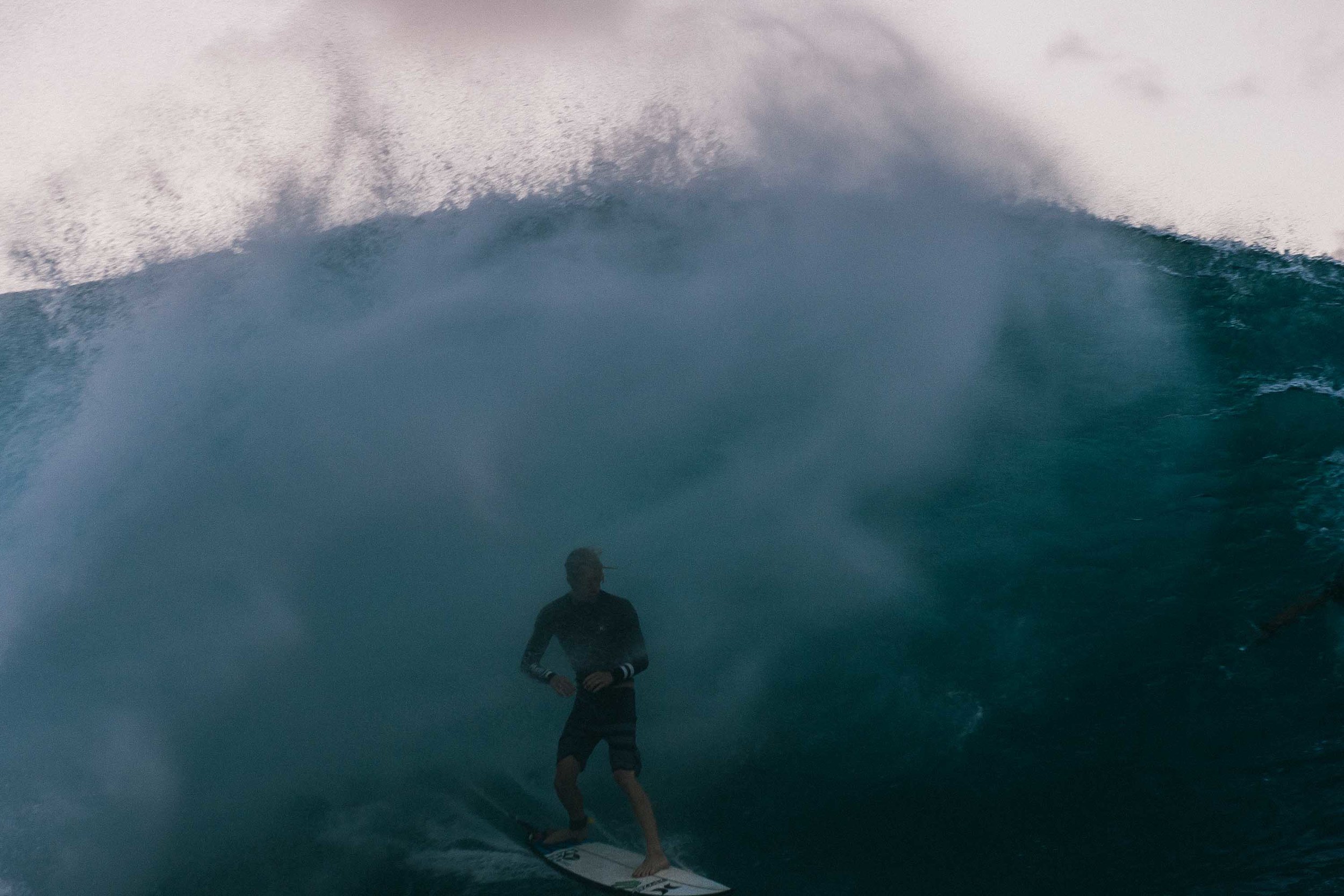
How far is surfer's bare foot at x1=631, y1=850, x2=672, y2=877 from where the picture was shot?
5027mm

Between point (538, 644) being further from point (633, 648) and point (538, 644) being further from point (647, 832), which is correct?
point (647, 832)

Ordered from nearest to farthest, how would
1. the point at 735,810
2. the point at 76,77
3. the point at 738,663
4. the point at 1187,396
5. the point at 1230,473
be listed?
the point at 735,810 → the point at 738,663 → the point at 1230,473 → the point at 1187,396 → the point at 76,77

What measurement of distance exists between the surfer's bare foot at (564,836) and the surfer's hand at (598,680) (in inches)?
41.1

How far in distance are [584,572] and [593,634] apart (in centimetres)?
44

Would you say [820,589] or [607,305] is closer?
[820,589]

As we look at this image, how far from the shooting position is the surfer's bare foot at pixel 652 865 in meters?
5.03

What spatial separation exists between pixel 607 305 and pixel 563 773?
17.1 feet

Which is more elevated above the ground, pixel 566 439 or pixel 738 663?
pixel 566 439

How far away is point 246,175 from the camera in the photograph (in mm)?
10820

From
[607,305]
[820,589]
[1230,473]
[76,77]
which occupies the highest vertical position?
[76,77]

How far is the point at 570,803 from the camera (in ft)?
17.8

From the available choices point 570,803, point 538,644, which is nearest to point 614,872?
point 570,803

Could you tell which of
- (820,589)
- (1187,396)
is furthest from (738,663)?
(1187,396)

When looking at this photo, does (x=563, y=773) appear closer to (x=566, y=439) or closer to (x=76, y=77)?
(x=566, y=439)
